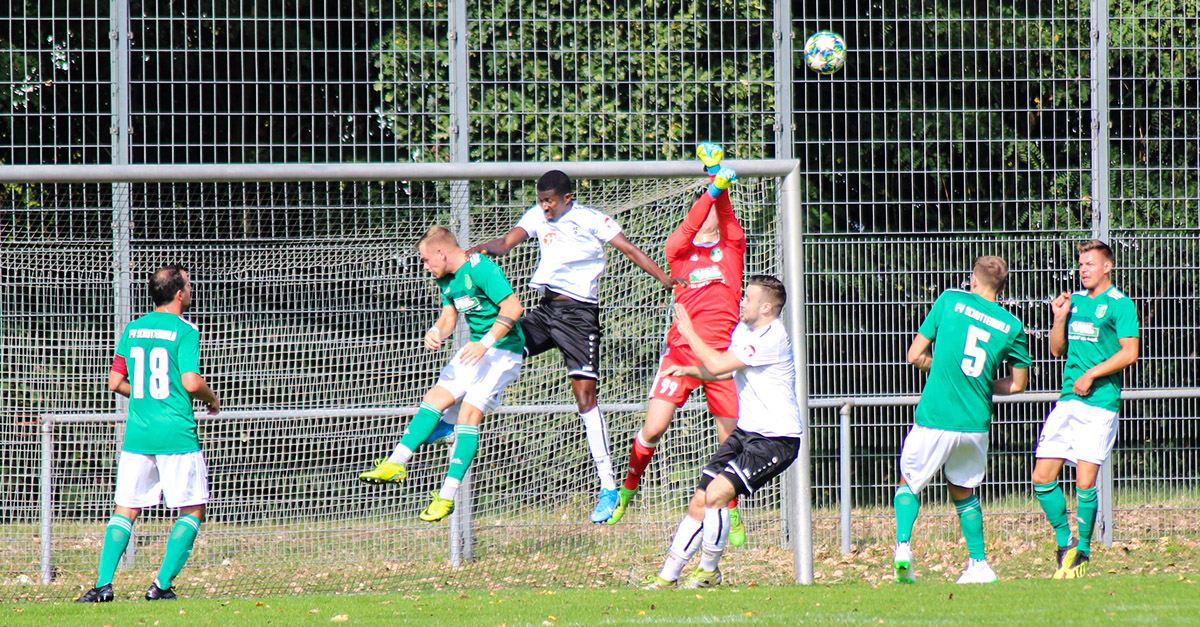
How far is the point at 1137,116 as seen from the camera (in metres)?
10.3

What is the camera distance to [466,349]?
7.12 m

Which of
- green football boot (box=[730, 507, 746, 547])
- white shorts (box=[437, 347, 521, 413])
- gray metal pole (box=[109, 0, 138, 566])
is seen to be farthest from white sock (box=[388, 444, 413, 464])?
gray metal pole (box=[109, 0, 138, 566])

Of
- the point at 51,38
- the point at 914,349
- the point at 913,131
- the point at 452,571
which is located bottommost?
the point at 452,571

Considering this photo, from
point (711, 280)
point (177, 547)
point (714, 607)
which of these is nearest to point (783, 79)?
point (711, 280)

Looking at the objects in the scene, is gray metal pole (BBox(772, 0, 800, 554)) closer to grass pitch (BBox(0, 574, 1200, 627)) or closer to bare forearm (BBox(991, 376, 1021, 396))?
bare forearm (BBox(991, 376, 1021, 396))

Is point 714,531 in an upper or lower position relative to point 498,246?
lower

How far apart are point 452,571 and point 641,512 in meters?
1.40

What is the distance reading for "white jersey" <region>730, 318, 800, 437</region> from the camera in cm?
678

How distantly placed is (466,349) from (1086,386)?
3949 millimetres

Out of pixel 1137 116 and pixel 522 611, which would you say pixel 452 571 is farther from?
pixel 1137 116

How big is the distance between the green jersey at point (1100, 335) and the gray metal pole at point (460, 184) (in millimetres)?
4054

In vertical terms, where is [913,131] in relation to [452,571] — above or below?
above

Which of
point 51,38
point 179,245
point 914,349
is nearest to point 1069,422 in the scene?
point 914,349

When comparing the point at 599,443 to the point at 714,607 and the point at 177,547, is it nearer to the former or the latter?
the point at 714,607
